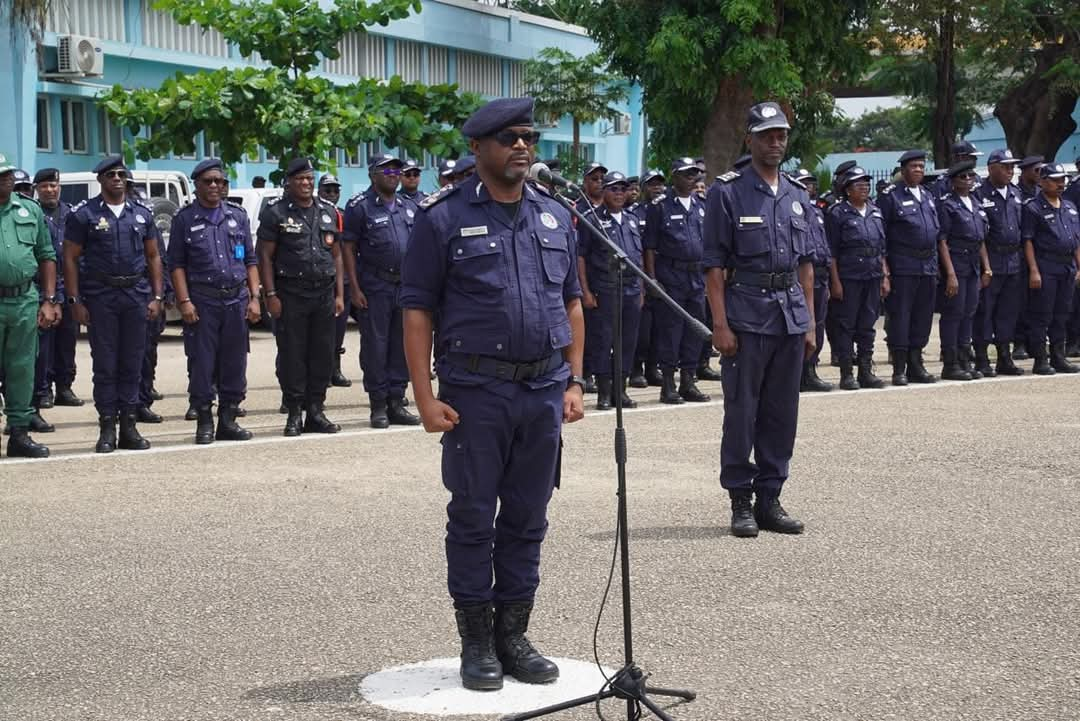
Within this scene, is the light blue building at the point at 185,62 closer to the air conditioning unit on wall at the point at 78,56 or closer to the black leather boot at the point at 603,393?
the air conditioning unit on wall at the point at 78,56

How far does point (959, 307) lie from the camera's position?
50.0 feet

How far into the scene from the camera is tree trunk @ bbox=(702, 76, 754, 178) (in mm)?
26797

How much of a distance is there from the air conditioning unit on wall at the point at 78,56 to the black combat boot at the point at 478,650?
82.9 feet

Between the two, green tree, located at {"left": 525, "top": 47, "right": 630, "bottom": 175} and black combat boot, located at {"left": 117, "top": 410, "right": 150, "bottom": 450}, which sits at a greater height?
green tree, located at {"left": 525, "top": 47, "right": 630, "bottom": 175}

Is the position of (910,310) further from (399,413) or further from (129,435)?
(129,435)

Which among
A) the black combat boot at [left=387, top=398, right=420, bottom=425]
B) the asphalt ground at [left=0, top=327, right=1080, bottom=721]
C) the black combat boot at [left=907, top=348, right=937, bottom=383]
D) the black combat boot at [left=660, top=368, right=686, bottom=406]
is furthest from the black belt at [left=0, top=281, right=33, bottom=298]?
the black combat boot at [left=907, top=348, right=937, bottom=383]

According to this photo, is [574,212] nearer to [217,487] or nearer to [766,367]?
[766,367]

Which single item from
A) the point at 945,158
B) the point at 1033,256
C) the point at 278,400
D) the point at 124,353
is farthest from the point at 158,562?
the point at 945,158

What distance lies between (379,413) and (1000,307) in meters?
6.73

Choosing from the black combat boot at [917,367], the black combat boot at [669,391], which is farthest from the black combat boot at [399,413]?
the black combat boot at [917,367]

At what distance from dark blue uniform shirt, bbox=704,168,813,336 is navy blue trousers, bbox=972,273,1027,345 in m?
8.19

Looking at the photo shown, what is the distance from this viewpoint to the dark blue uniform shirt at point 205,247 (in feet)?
38.3

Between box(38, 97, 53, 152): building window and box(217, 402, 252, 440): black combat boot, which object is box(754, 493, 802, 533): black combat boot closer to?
box(217, 402, 252, 440): black combat boot

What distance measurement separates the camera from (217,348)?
11.9 meters
